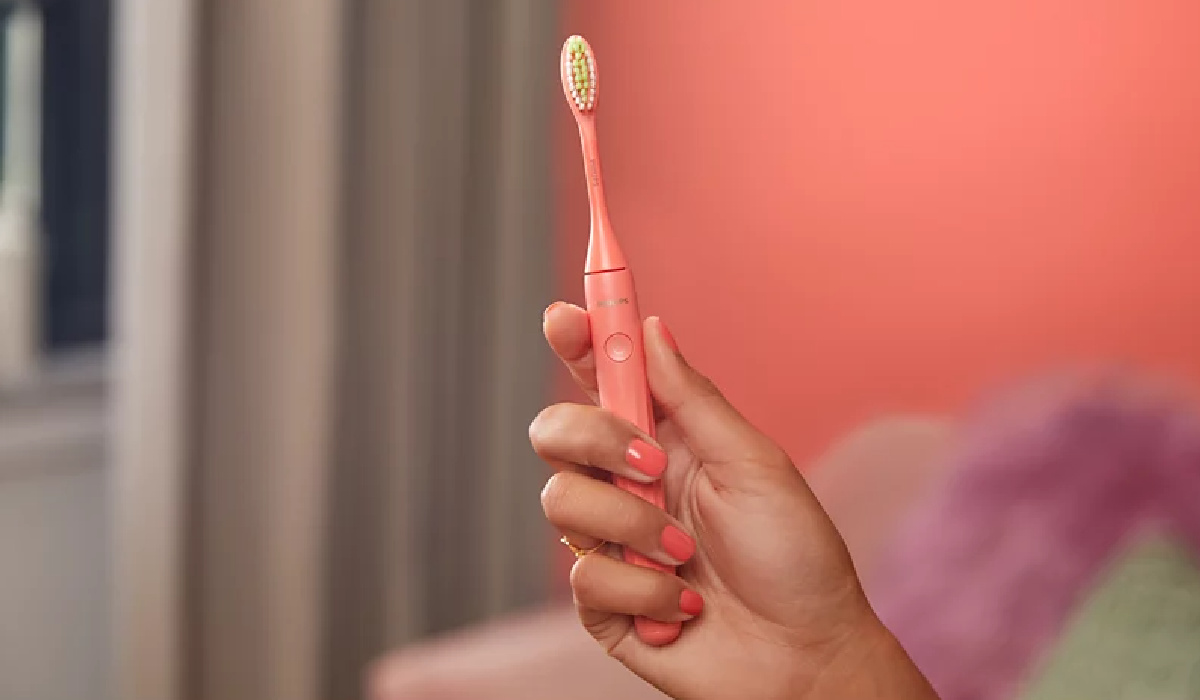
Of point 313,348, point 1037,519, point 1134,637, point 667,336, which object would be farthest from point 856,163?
point 313,348

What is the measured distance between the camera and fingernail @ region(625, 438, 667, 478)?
0.47 m

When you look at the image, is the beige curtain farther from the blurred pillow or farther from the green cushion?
the green cushion

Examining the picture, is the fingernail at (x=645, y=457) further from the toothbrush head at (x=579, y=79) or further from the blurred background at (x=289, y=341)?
the blurred background at (x=289, y=341)

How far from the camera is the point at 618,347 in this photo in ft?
1.50

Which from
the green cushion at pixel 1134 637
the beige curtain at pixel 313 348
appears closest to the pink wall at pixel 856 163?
the green cushion at pixel 1134 637

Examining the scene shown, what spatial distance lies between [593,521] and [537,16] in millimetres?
526

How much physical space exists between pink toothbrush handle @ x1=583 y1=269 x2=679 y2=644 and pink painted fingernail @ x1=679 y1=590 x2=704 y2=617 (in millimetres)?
48

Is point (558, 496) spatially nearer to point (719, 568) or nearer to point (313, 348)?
point (719, 568)

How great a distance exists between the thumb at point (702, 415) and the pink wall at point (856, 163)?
0.02 meters

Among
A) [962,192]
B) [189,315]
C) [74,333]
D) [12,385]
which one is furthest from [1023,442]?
→ [74,333]

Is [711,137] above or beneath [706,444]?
above

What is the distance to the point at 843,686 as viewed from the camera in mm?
511

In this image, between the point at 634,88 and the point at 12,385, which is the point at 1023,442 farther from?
the point at 12,385

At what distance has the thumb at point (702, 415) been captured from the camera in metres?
0.47
